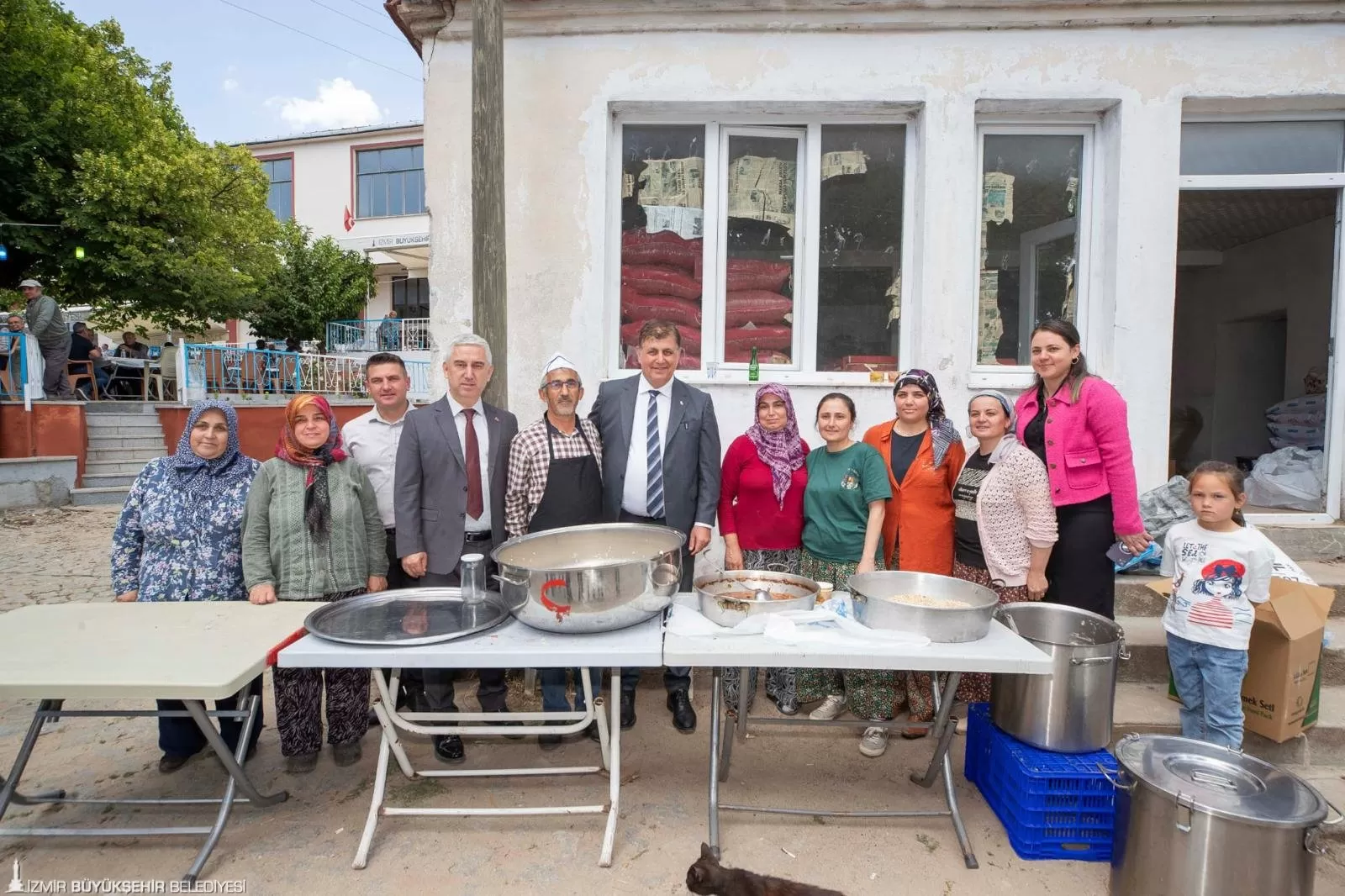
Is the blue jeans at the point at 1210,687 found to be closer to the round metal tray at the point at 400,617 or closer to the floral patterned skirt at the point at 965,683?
the floral patterned skirt at the point at 965,683

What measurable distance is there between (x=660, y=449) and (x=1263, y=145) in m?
4.69

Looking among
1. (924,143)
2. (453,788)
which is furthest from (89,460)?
(924,143)

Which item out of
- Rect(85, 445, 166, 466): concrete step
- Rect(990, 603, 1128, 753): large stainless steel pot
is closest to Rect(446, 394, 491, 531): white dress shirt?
Rect(990, 603, 1128, 753): large stainless steel pot

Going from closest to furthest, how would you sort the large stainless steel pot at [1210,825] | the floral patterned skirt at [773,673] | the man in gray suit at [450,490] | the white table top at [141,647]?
the large stainless steel pot at [1210,825] → the white table top at [141,647] → the man in gray suit at [450,490] → the floral patterned skirt at [773,673]

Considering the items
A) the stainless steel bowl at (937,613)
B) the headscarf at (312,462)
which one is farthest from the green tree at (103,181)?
the stainless steel bowl at (937,613)

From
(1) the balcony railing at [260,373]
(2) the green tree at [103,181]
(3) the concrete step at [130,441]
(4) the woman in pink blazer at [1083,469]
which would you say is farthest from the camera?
(2) the green tree at [103,181]

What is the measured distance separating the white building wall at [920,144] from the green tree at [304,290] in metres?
21.3

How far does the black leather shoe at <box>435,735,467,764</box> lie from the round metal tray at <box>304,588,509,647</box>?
93cm

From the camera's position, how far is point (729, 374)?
4.81 m

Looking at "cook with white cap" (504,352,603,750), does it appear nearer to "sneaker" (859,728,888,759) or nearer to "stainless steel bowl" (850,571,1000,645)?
"stainless steel bowl" (850,571,1000,645)

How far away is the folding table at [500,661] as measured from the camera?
2.22 metres

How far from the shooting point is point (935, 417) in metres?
3.39

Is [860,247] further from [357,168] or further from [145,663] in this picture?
[357,168]

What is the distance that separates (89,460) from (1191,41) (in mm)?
13510
